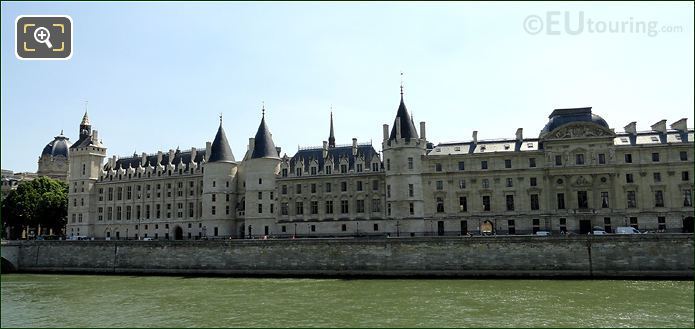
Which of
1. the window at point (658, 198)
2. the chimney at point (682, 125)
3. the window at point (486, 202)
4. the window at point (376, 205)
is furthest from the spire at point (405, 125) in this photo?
the chimney at point (682, 125)

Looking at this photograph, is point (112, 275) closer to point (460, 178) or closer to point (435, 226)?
point (435, 226)

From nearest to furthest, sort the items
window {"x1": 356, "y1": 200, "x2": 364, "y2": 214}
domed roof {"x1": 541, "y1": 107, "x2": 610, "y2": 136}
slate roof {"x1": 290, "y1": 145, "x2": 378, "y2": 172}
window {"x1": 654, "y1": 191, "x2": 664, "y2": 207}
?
window {"x1": 654, "y1": 191, "x2": 664, "y2": 207} < domed roof {"x1": 541, "y1": 107, "x2": 610, "y2": 136} < window {"x1": 356, "y1": 200, "x2": 364, "y2": 214} < slate roof {"x1": 290, "y1": 145, "x2": 378, "y2": 172}

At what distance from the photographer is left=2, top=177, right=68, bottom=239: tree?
3014 inches

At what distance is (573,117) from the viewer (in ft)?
185

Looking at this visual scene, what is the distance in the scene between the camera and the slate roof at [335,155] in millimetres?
64588

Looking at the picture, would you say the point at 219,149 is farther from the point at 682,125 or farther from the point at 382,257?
the point at 682,125

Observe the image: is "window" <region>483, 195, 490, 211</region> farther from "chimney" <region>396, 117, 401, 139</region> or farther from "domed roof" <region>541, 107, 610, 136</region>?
"chimney" <region>396, 117, 401, 139</region>

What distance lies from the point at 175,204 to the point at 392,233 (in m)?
33.5

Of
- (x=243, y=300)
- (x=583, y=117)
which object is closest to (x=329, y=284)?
(x=243, y=300)

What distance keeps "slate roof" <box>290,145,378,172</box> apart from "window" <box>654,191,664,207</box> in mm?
29016

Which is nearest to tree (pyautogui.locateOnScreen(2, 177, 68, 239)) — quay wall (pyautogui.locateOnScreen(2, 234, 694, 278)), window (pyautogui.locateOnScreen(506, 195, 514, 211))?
quay wall (pyautogui.locateOnScreen(2, 234, 694, 278))

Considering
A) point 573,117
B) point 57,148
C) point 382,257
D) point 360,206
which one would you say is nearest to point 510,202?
point 573,117

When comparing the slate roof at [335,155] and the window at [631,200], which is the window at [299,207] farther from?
the window at [631,200]

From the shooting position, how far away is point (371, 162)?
63.6 meters
